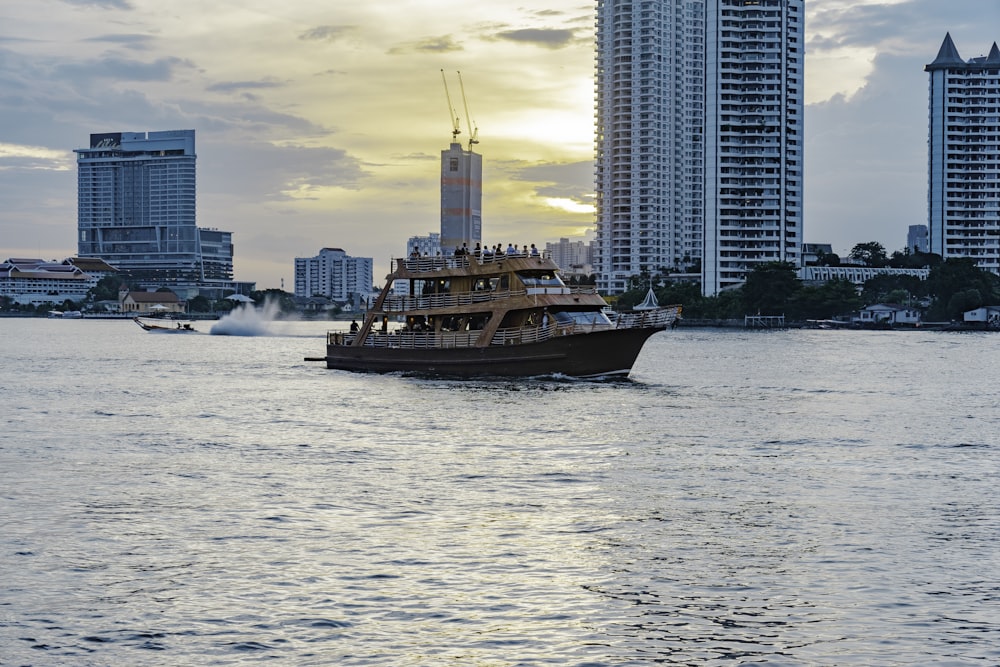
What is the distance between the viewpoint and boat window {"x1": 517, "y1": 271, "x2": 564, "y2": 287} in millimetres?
55438

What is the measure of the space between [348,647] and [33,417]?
31020 millimetres

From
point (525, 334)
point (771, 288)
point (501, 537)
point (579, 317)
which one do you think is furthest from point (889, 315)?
point (501, 537)

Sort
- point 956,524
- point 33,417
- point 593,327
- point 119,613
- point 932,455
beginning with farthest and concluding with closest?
point 593,327 → point 33,417 → point 932,455 → point 956,524 → point 119,613

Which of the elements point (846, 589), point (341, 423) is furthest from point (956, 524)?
point (341, 423)

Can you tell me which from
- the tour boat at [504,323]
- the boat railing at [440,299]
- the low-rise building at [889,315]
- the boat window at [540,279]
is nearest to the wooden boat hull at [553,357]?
the tour boat at [504,323]

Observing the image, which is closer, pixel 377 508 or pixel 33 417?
pixel 377 508

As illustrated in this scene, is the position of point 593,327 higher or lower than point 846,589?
higher

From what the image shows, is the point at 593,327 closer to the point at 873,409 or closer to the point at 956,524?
the point at 873,409

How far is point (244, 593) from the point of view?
664 inches

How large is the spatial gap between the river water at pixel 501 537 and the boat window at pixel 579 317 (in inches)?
466

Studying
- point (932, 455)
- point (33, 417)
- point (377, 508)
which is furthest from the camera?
point (33, 417)

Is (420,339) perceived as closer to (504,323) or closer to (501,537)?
(504,323)

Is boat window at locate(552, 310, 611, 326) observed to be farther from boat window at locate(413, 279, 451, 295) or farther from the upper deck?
boat window at locate(413, 279, 451, 295)

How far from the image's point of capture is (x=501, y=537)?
20.3 m
